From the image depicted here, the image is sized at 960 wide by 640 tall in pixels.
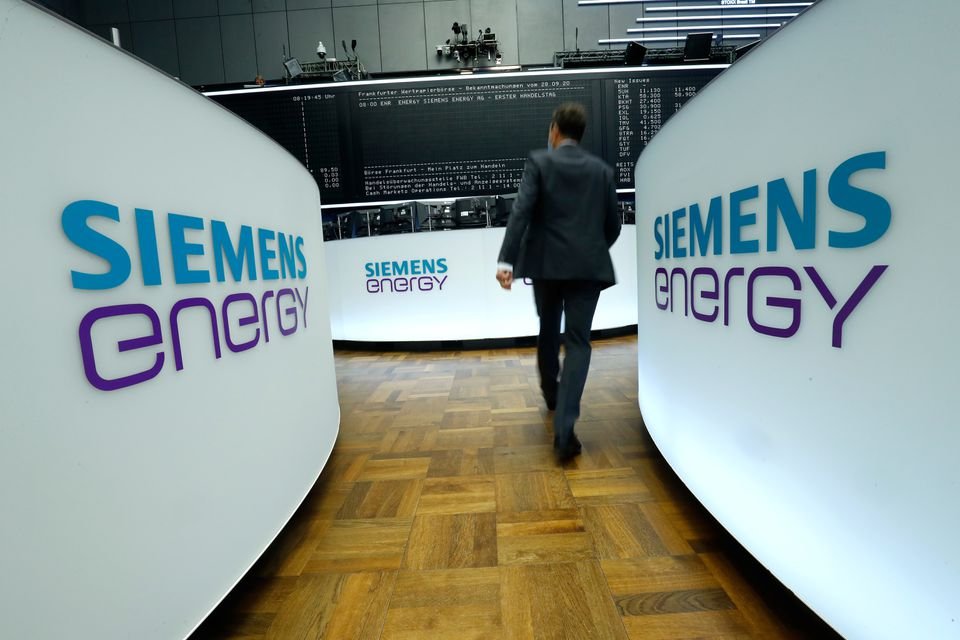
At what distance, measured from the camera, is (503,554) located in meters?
1.16

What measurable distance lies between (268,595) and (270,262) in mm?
805

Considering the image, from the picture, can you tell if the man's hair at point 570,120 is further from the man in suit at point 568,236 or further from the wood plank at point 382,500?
the wood plank at point 382,500

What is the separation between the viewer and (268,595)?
1046mm

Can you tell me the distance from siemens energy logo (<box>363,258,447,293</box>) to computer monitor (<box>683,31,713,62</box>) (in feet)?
11.1


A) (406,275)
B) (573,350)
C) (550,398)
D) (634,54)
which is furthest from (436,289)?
(634,54)

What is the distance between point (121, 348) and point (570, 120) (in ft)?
4.97

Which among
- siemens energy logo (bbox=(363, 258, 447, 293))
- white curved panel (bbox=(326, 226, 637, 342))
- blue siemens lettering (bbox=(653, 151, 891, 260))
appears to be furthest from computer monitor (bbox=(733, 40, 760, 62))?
siemens energy logo (bbox=(363, 258, 447, 293))

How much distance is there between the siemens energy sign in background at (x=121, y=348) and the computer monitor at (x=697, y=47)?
16.4 ft

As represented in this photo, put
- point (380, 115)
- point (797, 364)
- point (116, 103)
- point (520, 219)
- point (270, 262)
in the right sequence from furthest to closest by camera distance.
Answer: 1. point (380, 115)
2. point (520, 219)
3. point (270, 262)
4. point (797, 364)
5. point (116, 103)

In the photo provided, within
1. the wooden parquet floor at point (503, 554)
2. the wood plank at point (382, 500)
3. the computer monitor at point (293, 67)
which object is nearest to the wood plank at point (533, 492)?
the wooden parquet floor at point (503, 554)

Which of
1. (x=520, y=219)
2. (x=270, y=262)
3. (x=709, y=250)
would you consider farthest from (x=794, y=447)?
(x=270, y=262)

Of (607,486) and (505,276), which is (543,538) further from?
(505,276)

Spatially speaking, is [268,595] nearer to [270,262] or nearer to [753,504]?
[270,262]

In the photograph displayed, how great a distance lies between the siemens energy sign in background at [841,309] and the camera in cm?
58
